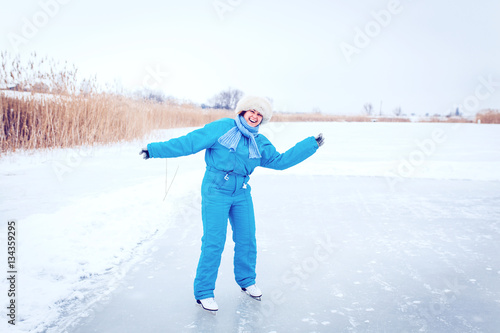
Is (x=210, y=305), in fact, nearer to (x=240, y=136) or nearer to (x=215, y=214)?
(x=215, y=214)

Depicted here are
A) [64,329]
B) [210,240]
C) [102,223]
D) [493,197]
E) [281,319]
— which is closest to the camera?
[64,329]

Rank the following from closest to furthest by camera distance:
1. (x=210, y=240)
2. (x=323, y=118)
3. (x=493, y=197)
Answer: (x=210, y=240) → (x=493, y=197) → (x=323, y=118)

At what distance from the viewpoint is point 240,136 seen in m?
2.24

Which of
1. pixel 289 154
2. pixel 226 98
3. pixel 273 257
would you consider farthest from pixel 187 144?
pixel 226 98

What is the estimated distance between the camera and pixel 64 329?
6.19 feet

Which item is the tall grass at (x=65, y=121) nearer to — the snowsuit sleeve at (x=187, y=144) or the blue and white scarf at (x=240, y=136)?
the snowsuit sleeve at (x=187, y=144)

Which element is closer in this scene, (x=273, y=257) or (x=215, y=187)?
(x=215, y=187)

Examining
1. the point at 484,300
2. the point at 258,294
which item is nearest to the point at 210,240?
the point at 258,294

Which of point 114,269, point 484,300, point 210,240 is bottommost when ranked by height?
Result: point 114,269

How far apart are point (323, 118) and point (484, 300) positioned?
41.1m

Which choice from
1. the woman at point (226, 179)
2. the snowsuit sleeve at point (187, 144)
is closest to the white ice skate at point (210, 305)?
the woman at point (226, 179)

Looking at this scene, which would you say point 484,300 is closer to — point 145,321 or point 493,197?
point 145,321

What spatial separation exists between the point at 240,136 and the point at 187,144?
0.30 metres

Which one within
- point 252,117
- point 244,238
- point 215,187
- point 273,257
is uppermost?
point 252,117
